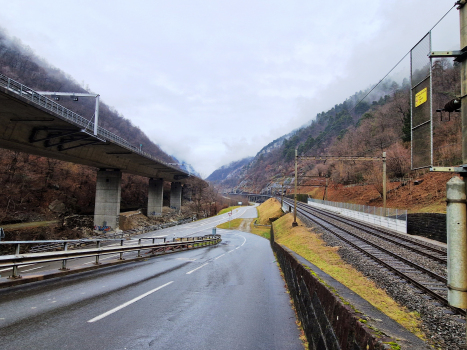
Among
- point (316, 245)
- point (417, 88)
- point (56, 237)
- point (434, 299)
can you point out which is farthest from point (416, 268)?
point (56, 237)

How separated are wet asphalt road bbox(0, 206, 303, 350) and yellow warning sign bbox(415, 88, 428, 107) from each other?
14.6 ft

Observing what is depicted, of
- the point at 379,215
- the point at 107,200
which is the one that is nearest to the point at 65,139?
the point at 107,200

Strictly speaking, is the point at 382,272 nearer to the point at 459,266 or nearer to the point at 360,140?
the point at 459,266

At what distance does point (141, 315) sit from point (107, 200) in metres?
42.8

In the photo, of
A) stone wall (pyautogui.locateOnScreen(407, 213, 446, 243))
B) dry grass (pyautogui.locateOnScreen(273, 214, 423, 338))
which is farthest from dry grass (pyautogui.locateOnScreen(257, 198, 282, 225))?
dry grass (pyautogui.locateOnScreen(273, 214, 423, 338))

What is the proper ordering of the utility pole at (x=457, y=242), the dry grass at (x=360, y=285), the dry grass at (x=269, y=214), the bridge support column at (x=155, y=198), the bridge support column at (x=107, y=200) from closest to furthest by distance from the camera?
the utility pole at (x=457, y=242), the dry grass at (x=360, y=285), the bridge support column at (x=107, y=200), the bridge support column at (x=155, y=198), the dry grass at (x=269, y=214)

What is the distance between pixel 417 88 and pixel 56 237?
36.6 m

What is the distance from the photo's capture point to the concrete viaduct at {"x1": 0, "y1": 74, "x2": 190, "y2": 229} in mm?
23062

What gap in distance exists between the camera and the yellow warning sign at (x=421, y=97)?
3.43 m

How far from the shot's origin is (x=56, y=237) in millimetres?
31422

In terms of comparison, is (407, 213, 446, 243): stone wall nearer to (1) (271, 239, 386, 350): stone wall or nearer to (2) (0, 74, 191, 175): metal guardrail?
(1) (271, 239, 386, 350): stone wall

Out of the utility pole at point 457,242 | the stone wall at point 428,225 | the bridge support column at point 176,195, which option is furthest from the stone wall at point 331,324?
the bridge support column at point 176,195

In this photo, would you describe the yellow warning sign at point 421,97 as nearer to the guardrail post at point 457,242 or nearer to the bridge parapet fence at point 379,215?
the guardrail post at point 457,242

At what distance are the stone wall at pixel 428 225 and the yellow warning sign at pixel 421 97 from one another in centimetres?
2140
